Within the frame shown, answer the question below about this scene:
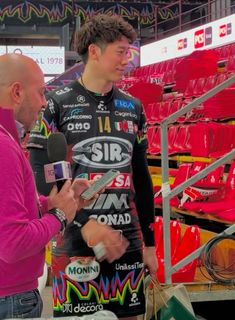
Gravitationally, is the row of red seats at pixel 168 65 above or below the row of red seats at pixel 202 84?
above

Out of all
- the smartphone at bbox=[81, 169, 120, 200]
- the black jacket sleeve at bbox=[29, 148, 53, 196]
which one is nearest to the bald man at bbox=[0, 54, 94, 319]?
the smartphone at bbox=[81, 169, 120, 200]

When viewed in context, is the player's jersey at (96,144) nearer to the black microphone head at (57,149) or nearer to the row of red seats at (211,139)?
the black microphone head at (57,149)

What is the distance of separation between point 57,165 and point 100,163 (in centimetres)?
56

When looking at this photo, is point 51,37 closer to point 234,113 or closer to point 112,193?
point 234,113

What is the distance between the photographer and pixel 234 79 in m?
3.43

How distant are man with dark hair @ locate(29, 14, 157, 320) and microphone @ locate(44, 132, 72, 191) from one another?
1.36 ft

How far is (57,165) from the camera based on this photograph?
1.66 m

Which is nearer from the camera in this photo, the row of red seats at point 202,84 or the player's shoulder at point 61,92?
the player's shoulder at point 61,92

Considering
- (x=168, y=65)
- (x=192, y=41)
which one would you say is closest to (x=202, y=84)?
(x=192, y=41)

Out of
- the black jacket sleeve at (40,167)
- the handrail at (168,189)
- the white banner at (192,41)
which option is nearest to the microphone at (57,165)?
the black jacket sleeve at (40,167)

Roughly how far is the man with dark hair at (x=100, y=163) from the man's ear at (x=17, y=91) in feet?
1.90

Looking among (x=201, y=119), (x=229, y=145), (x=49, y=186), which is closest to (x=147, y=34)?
(x=201, y=119)

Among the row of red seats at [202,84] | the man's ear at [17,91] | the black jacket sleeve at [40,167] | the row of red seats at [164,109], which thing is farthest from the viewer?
the row of red seats at [164,109]

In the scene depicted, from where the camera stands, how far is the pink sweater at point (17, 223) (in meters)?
1.47
